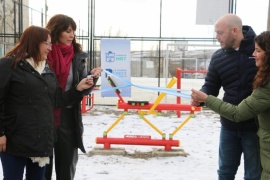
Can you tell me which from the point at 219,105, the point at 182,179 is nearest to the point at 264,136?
the point at 219,105

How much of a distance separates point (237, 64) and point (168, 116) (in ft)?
21.7

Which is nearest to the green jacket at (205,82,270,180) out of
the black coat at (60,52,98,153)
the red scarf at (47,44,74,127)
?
the black coat at (60,52,98,153)

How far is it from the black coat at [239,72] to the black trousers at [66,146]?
1.21 meters

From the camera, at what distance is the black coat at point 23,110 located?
224cm

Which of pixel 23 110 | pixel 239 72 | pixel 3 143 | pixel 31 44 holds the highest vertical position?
pixel 31 44

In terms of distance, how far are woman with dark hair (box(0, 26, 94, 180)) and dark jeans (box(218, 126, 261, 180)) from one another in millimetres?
1338

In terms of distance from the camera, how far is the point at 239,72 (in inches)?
103

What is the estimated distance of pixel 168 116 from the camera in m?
9.17

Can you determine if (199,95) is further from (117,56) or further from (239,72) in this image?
(117,56)

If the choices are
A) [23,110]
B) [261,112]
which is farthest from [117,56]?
[261,112]

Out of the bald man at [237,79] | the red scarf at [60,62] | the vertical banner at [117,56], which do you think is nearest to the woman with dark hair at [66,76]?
the red scarf at [60,62]

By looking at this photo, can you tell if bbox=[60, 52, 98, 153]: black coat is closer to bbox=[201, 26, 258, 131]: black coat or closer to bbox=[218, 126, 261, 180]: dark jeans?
bbox=[201, 26, 258, 131]: black coat

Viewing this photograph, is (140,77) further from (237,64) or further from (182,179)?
(237,64)

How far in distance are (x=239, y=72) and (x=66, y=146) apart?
4.79 ft
